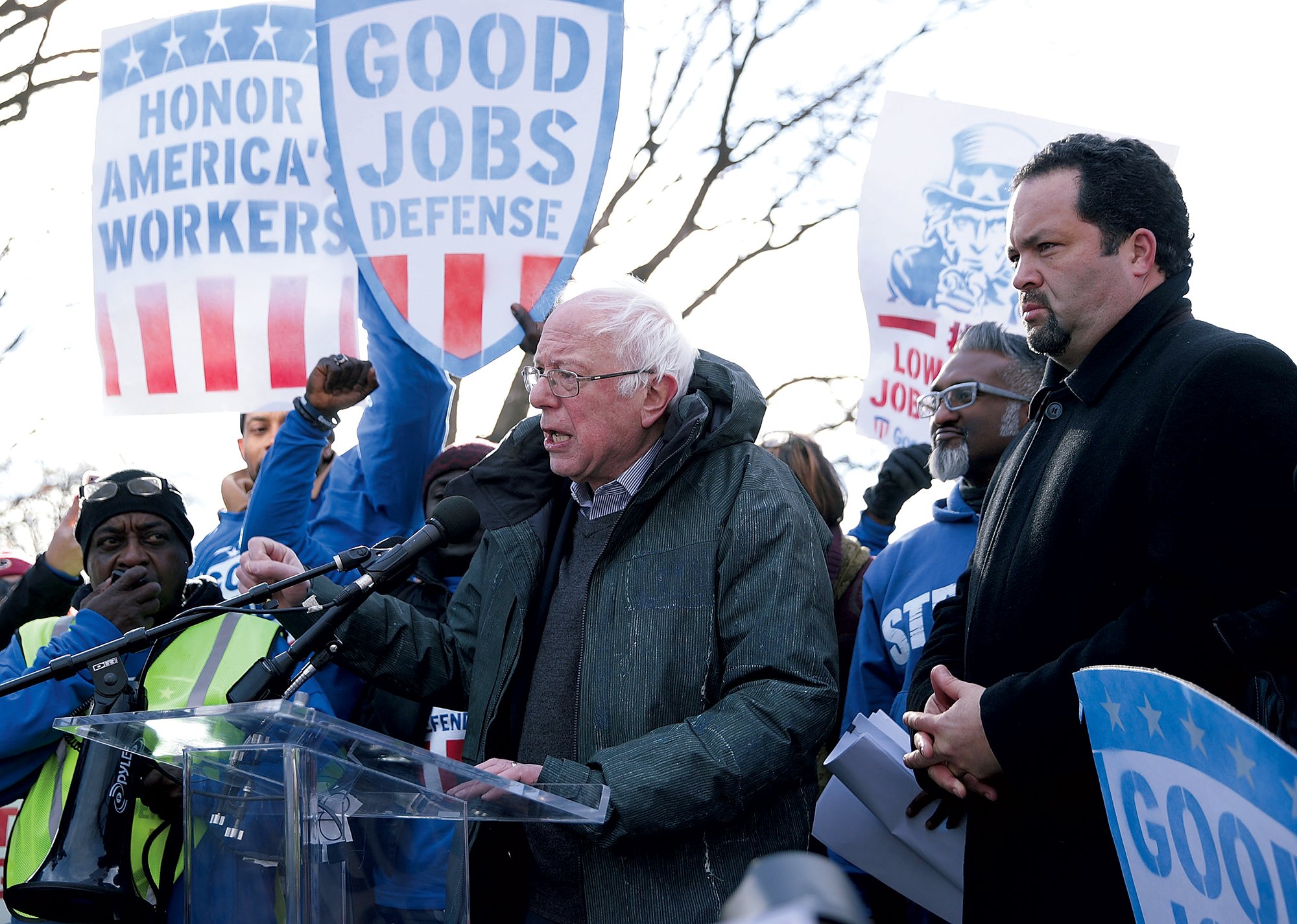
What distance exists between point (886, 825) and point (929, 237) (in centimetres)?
404

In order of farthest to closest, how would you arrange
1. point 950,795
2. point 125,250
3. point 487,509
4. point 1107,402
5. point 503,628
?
point 125,250
point 487,509
point 503,628
point 950,795
point 1107,402

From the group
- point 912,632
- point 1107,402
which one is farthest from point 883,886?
point 1107,402

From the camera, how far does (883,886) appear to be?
337 centimetres

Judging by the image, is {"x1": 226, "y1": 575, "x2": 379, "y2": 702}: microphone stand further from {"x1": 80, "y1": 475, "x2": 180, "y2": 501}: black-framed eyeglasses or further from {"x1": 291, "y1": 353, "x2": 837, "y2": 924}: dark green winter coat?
{"x1": 80, "y1": 475, "x2": 180, "y2": 501}: black-framed eyeglasses

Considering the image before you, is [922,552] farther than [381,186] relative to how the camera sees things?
No

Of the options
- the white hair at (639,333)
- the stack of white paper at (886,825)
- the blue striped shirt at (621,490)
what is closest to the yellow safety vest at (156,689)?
the blue striped shirt at (621,490)

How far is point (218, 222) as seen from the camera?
5.14m

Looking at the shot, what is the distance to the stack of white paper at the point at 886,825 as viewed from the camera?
2.69m

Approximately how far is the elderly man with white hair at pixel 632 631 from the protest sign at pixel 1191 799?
108cm

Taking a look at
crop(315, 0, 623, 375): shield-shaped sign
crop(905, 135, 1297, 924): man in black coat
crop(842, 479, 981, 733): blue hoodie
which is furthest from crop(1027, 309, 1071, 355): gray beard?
crop(315, 0, 623, 375): shield-shaped sign

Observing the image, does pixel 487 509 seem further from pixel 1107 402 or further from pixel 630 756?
pixel 1107 402

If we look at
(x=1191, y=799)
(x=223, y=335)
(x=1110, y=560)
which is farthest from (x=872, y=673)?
(x=223, y=335)

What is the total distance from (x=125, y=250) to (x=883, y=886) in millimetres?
3816

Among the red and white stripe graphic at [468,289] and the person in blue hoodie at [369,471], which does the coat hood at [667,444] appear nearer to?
the person in blue hoodie at [369,471]
